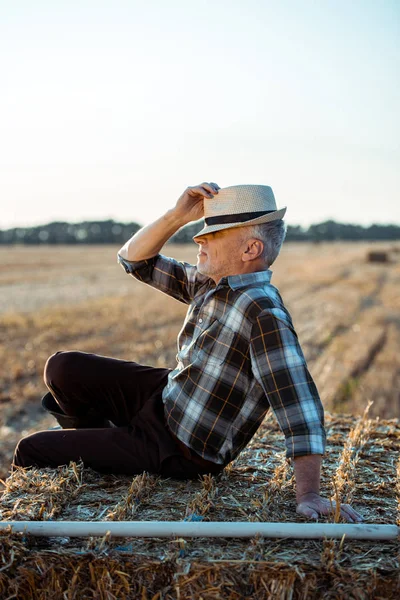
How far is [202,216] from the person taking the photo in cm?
379

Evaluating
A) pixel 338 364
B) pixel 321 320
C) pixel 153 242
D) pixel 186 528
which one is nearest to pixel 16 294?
pixel 321 320

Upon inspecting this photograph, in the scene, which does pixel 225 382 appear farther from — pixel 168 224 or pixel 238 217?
pixel 168 224

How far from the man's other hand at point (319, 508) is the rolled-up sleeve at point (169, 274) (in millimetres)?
1483

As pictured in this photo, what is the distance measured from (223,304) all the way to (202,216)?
73 cm

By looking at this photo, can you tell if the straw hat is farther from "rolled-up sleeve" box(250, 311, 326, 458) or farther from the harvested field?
the harvested field

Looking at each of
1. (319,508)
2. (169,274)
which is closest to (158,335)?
(169,274)

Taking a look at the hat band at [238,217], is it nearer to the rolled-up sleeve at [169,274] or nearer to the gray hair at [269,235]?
the gray hair at [269,235]

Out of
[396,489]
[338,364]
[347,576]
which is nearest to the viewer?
[347,576]

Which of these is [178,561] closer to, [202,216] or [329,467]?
[329,467]

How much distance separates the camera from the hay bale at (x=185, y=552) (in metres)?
2.29

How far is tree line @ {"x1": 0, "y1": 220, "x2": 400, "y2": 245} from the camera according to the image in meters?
88.8

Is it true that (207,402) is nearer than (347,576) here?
No

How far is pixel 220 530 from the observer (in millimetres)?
2471

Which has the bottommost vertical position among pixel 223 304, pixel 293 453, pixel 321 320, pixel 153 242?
pixel 321 320
